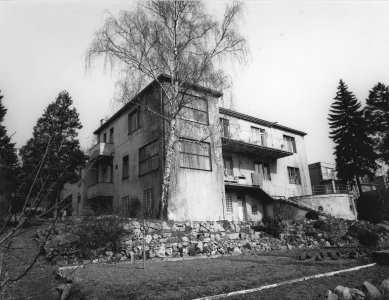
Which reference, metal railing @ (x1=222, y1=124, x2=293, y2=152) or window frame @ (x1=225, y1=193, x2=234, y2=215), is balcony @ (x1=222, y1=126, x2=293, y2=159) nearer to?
metal railing @ (x1=222, y1=124, x2=293, y2=152)

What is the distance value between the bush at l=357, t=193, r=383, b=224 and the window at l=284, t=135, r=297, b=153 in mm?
8411

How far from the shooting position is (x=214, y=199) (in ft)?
69.6

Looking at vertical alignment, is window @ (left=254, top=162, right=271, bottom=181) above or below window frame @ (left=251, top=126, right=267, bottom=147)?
below

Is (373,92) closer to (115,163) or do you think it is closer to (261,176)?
(261,176)

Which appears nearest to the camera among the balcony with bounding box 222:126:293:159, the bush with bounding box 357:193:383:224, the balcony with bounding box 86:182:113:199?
the balcony with bounding box 86:182:113:199

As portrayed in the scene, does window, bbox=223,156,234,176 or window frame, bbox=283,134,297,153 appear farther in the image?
window frame, bbox=283,134,297,153

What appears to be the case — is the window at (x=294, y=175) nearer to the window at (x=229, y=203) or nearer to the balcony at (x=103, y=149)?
the window at (x=229, y=203)

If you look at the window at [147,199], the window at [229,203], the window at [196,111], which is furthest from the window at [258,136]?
the window at [147,199]

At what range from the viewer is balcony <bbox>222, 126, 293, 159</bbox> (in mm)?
25820

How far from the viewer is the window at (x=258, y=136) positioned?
29.0 metres

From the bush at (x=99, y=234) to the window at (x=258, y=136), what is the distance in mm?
18352

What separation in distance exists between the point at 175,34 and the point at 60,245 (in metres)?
14.1

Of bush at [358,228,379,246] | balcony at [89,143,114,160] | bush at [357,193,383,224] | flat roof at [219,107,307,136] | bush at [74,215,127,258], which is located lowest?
bush at [358,228,379,246]

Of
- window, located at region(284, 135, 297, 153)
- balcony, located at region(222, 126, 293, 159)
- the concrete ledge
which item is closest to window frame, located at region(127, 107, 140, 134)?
balcony, located at region(222, 126, 293, 159)
